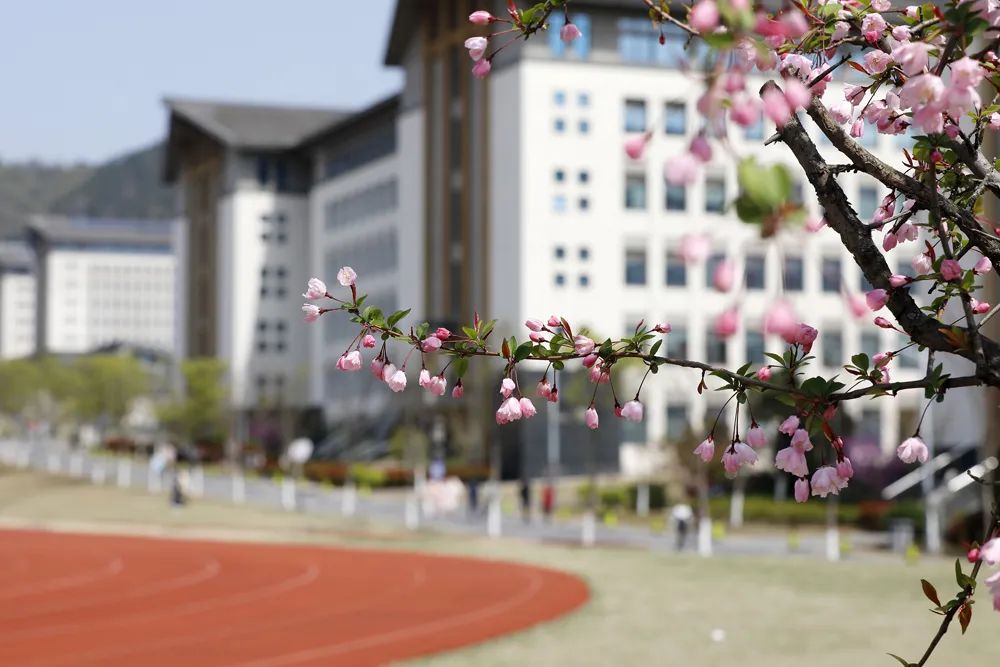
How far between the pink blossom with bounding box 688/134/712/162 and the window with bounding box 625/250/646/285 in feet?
237

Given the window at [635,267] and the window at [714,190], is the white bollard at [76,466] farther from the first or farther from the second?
the window at [714,190]

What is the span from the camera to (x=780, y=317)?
131 inches

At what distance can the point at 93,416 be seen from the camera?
11875 cm

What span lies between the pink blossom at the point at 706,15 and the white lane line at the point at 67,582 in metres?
31.0

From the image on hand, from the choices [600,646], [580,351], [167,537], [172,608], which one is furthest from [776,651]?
[167,537]

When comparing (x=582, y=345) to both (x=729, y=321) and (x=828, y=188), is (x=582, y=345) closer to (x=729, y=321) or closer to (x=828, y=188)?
(x=828, y=188)

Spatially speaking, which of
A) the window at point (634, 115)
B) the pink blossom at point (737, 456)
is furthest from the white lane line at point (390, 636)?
the window at point (634, 115)

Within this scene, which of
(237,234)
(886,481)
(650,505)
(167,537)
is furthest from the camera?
(237,234)

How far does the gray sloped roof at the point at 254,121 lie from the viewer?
343 ft

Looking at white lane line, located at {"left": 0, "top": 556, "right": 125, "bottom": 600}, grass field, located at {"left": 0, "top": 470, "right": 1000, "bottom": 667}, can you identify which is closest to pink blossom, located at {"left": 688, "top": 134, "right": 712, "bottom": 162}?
grass field, located at {"left": 0, "top": 470, "right": 1000, "bottom": 667}

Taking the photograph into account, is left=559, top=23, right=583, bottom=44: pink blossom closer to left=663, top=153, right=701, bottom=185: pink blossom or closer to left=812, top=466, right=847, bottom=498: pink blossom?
left=812, top=466, right=847, bottom=498: pink blossom

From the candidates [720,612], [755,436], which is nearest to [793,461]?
[755,436]

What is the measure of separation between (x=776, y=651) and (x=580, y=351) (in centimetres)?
1857

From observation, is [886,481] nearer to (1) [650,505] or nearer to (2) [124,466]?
(1) [650,505]
